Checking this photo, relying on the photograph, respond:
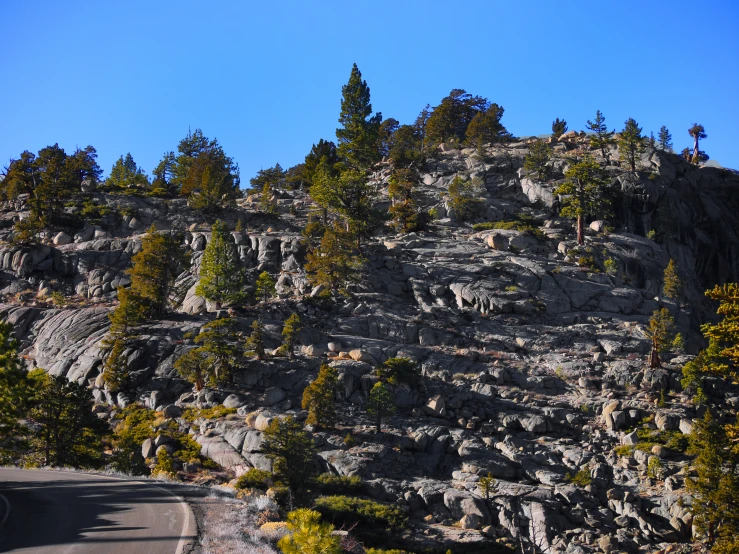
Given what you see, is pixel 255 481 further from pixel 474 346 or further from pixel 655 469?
pixel 655 469

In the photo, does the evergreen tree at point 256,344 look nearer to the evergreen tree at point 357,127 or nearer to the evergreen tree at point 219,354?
the evergreen tree at point 219,354

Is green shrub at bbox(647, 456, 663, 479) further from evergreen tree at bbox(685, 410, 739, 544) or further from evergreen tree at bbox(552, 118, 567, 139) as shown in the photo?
evergreen tree at bbox(552, 118, 567, 139)

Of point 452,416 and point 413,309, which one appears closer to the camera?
point 452,416

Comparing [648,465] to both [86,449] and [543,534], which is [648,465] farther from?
[86,449]

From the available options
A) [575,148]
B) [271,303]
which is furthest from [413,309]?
[575,148]

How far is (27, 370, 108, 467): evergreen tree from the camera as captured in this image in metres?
41.5

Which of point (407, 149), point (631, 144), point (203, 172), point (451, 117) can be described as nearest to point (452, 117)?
point (451, 117)

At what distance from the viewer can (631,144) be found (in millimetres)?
97000

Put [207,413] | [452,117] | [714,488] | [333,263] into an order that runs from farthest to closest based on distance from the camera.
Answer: [452,117], [333,263], [207,413], [714,488]

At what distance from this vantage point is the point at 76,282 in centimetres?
7394

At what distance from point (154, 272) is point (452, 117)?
85.5 meters

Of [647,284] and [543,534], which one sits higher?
[647,284]

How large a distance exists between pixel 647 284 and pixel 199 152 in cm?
8375

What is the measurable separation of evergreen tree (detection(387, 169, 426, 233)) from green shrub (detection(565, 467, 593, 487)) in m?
47.2
